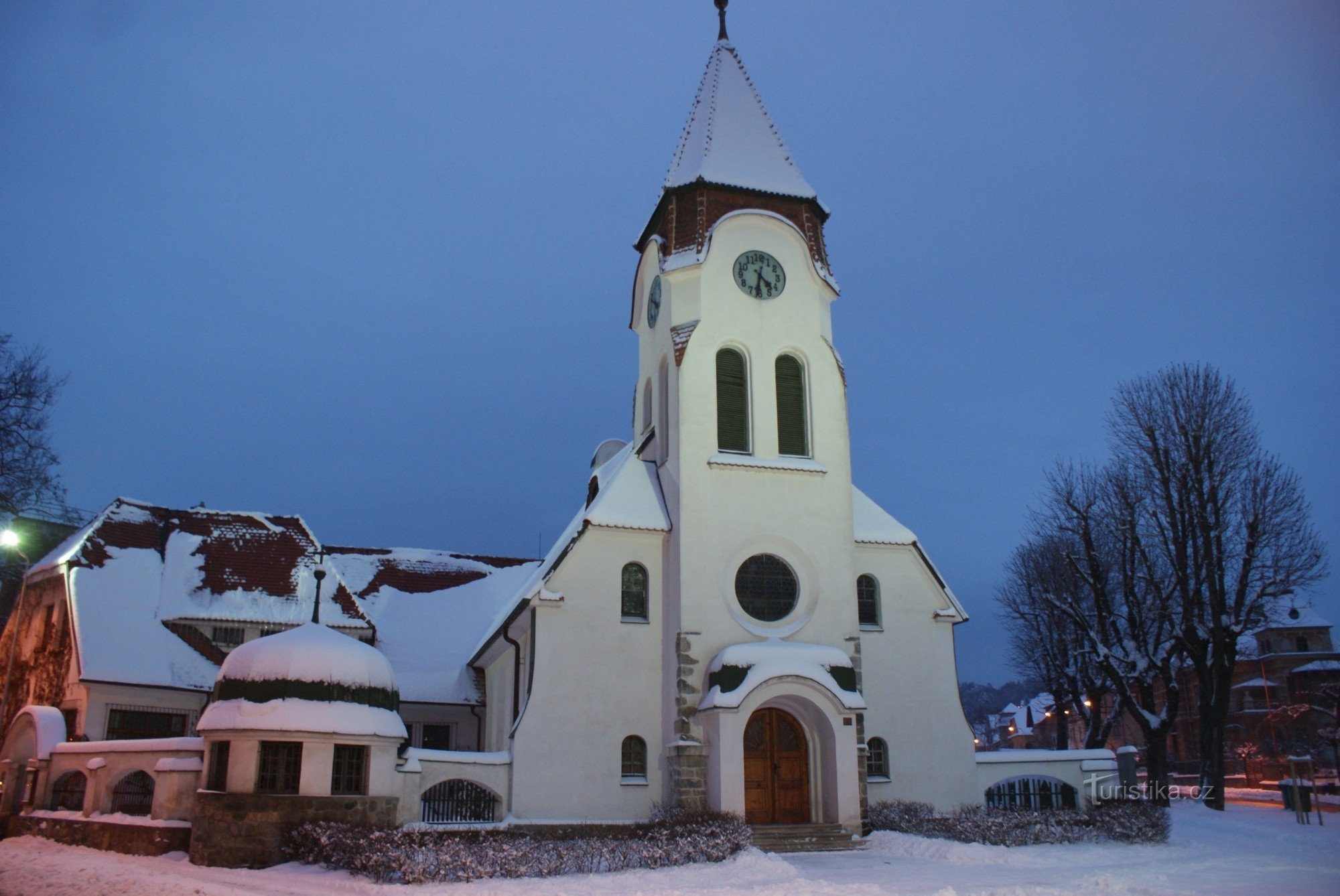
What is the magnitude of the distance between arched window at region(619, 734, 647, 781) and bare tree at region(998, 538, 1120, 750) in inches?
732

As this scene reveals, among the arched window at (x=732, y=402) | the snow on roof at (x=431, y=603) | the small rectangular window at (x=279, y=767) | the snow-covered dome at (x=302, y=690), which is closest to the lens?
the small rectangular window at (x=279, y=767)

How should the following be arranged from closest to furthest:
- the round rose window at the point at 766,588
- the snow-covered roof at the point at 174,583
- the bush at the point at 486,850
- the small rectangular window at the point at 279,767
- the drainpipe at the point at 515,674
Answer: the bush at the point at 486,850 → the small rectangular window at the point at 279,767 → the round rose window at the point at 766,588 → the drainpipe at the point at 515,674 → the snow-covered roof at the point at 174,583

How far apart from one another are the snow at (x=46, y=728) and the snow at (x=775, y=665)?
16.1 meters

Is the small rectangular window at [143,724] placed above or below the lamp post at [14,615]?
below

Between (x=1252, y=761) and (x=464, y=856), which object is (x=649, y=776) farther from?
(x=1252, y=761)

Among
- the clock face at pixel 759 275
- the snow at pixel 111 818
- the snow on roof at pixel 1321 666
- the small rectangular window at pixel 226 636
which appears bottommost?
the snow at pixel 111 818

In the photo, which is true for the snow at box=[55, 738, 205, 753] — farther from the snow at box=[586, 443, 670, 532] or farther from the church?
the snow at box=[586, 443, 670, 532]

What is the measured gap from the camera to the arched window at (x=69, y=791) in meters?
22.5

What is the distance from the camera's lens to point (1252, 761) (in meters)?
49.1

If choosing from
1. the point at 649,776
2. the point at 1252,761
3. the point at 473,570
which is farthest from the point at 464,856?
the point at 1252,761

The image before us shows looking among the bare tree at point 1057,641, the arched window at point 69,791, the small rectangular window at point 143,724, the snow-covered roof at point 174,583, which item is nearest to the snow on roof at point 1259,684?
the bare tree at point 1057,641

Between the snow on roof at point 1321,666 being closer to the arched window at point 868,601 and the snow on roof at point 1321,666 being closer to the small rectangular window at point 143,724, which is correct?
the arched window at point 868,601

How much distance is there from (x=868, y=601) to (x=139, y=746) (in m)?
18.5

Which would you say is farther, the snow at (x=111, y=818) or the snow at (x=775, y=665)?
the snow at (x=775, y=665)
